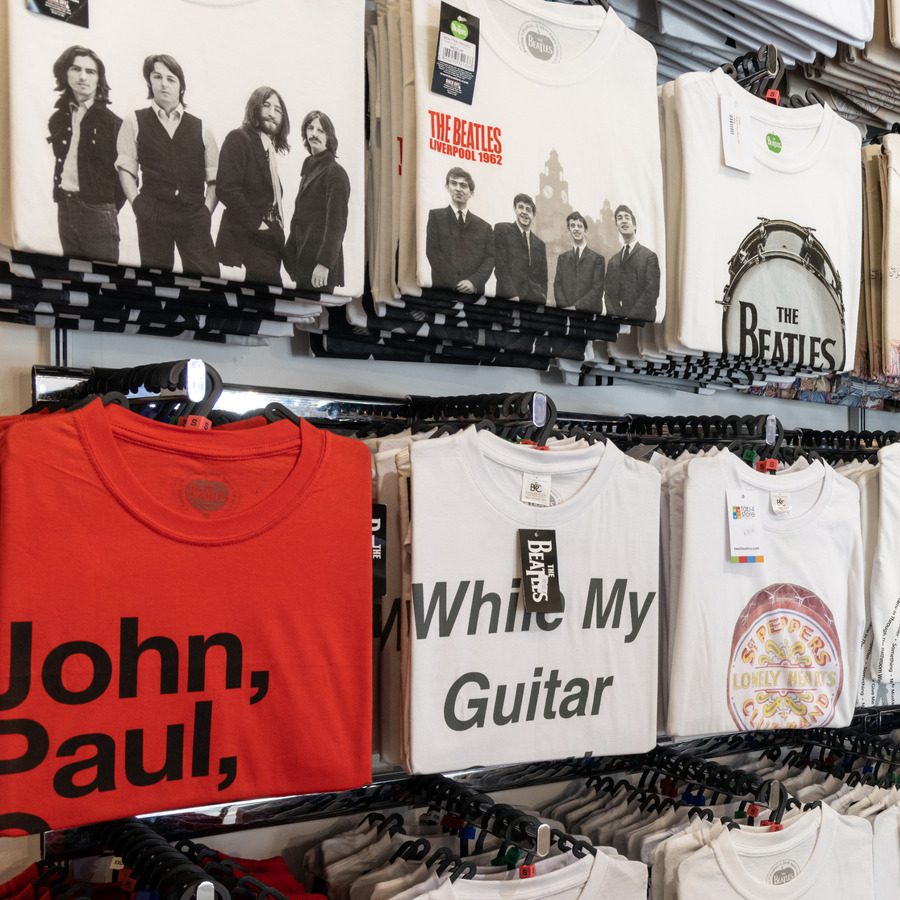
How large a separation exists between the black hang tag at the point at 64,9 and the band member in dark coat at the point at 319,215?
12.8 inches

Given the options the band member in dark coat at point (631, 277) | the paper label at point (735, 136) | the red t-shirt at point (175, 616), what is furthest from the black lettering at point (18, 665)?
the paper label at point (735, 136)

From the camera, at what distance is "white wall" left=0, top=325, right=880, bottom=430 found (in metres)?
1.64

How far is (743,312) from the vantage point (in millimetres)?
2000

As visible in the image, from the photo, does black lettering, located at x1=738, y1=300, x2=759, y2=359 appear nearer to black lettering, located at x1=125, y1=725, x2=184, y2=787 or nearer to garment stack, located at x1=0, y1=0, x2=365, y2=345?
garment stack, located at x1=0, y1=0, x2=365, y2=345

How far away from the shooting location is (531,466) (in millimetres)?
1579

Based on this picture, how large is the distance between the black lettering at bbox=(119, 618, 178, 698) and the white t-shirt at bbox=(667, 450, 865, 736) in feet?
3.06

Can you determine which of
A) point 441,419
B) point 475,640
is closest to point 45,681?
point 475,640

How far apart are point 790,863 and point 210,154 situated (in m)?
1.58

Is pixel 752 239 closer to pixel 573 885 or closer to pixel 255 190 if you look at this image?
pixel 255 190

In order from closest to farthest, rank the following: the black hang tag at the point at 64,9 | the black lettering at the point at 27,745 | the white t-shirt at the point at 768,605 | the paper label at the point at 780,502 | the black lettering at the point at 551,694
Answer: the black lettering at the point at 27,745 → the black hang tag at the point at 64,9 → the black lettering at the point at 551,694 → the white t-shirt at the point at 768,605 → the paper label at the point at 780,502

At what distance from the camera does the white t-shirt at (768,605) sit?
5.91 feet

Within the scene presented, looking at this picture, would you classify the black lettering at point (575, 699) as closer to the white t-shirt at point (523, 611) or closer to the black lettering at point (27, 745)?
the white t-shirt at point (523, 611)

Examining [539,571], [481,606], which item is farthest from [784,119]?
[481,606]

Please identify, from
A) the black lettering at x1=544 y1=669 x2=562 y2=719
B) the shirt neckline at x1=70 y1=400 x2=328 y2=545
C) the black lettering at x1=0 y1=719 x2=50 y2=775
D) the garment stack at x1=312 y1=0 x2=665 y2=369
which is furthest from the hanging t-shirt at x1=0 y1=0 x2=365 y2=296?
the black lettering at x1=544 y1=669 x2=562 y2=719
